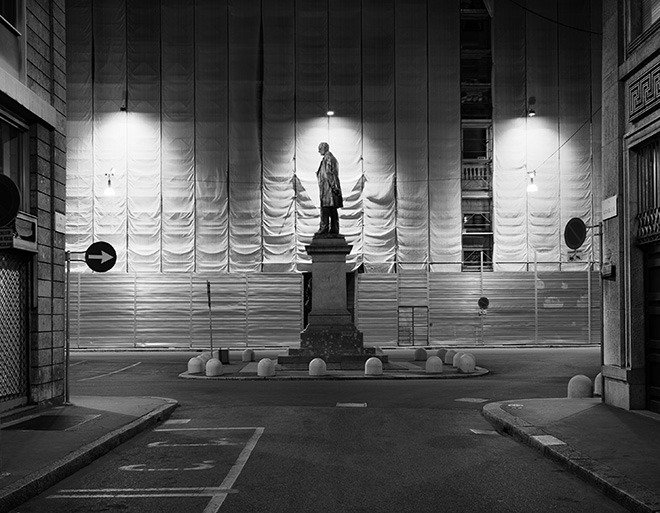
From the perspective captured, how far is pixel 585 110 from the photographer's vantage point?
35.1 metres

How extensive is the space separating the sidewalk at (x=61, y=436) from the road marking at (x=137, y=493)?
1.13 feet

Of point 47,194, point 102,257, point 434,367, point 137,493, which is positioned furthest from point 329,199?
point 137,493

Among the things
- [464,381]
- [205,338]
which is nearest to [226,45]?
[205,338]

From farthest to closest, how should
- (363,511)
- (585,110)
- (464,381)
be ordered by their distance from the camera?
(585,110) < (464,381) < (363,511)

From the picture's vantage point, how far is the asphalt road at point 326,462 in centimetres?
683

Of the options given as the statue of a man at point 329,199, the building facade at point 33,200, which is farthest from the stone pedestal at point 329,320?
the building facade at point 33,200

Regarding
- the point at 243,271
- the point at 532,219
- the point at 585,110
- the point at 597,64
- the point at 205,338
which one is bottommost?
the point at 205,338

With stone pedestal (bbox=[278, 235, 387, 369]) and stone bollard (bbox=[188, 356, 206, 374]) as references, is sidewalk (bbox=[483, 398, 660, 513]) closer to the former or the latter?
stone pedestal (bbox=[278, 235, 387, 369])

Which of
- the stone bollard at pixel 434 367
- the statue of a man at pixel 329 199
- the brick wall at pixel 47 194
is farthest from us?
the statue of a man at pixel 329 199

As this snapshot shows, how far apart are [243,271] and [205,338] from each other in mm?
3341

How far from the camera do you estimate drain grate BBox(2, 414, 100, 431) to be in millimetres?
10344

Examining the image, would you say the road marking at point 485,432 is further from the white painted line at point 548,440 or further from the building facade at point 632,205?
the building facade at point 632,205

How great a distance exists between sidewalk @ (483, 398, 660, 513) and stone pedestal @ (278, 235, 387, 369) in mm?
9421

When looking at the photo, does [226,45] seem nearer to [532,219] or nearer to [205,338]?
[205,338]
